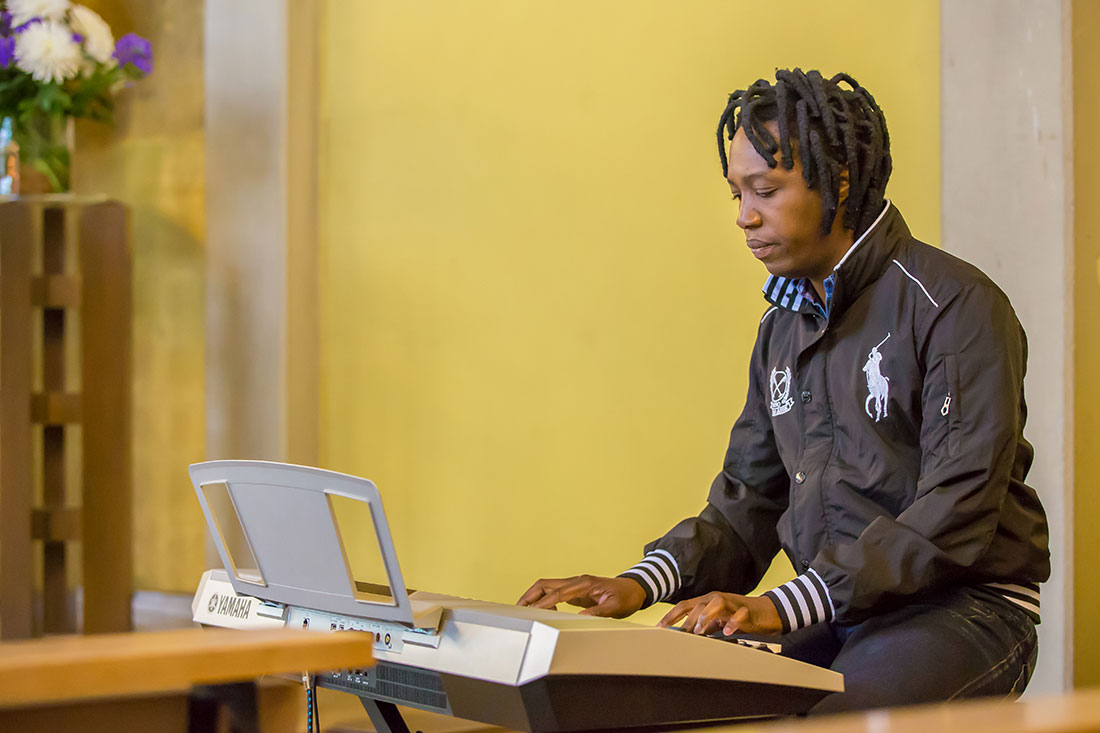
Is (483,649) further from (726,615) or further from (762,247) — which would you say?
(762,247)

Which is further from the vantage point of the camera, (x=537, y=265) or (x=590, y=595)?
(x=537, y=265)

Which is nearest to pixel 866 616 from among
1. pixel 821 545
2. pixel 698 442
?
pixel 821 545

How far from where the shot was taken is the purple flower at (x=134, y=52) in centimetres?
294

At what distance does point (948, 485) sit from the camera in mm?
1414

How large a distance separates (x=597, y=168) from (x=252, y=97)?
87 centimetres

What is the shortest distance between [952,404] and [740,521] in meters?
0.43

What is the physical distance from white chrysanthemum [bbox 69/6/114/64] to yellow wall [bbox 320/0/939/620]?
1.74 feet

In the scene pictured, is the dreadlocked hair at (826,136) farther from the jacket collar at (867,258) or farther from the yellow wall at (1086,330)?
the yellow wall at (1086,330)

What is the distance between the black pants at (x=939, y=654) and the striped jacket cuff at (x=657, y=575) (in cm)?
26

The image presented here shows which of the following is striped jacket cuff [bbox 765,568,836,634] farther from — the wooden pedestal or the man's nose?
the wooden pedestal


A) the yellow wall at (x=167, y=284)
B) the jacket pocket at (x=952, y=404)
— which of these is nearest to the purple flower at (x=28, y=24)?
the yellow wall at (x=167, y=284)

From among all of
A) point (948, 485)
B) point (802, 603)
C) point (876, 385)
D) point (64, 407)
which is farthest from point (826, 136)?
point (64, 407)

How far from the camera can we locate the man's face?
1.58 metres

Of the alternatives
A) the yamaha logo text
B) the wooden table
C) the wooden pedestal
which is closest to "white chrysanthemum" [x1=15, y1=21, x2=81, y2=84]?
the wooden pedestal
